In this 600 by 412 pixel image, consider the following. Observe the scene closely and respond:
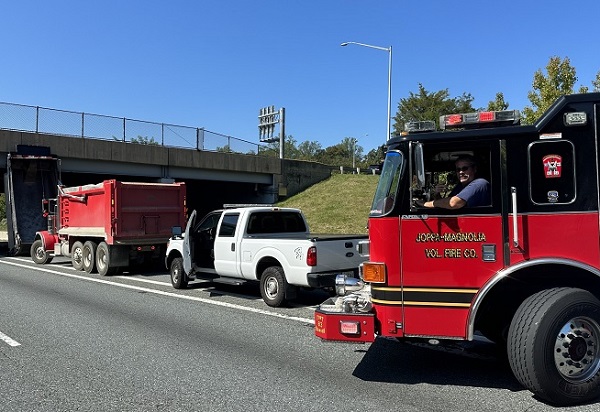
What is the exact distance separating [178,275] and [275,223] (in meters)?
2.76

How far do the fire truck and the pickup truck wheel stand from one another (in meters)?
3.97

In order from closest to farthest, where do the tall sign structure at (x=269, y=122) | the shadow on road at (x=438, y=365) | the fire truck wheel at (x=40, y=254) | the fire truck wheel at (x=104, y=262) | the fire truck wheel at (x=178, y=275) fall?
the shadow on road at (x=438, y=365)
the fire truck wheel at (x=178, y=275)
the fire truck wheel at (x=104, y=262)
the fire truck wheel at (x=40, y=254)
the tall sign structure at (x=269, y=122)

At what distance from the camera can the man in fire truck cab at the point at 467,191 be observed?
459cm

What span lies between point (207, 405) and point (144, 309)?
202 inches

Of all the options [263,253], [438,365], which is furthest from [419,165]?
[263,253]

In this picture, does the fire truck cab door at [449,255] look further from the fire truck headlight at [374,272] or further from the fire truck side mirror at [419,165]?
the fire truck side mirror at [419,165]

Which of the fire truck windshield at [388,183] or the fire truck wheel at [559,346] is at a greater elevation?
the fire truck windshield at [388,183]

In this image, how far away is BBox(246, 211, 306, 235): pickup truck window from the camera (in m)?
10.2

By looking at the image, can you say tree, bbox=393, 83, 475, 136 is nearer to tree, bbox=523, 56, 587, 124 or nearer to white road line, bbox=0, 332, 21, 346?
tree, bbox=523, 56, 587, 124

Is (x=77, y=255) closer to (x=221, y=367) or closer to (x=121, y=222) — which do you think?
(x=121, y=222)

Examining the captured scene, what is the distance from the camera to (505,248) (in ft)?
14.7

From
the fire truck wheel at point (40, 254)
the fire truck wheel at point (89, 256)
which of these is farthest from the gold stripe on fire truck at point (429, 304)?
the fire truck wheel at point (40, 254)

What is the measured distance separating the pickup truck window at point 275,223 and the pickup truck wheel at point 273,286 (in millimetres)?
1159

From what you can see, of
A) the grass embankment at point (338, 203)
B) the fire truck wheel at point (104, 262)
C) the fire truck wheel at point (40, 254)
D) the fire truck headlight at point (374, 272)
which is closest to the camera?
the fire truck headlight at point (374, 272)
